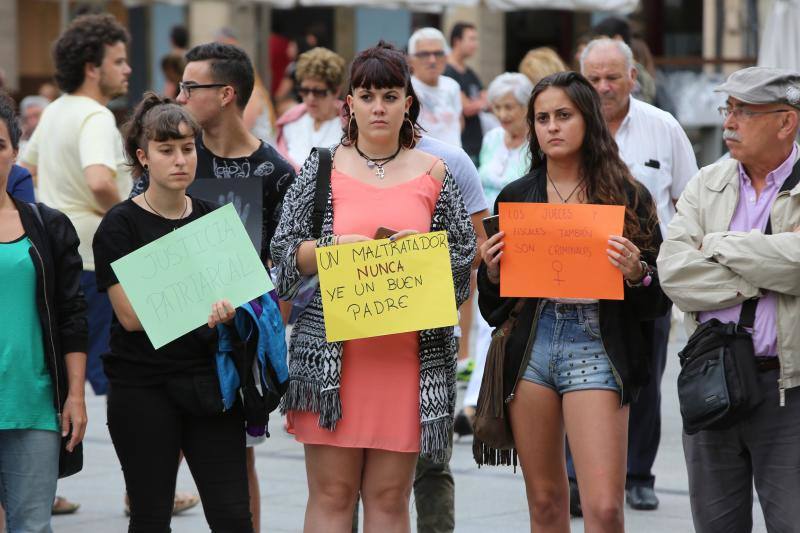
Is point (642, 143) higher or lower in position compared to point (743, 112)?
lower

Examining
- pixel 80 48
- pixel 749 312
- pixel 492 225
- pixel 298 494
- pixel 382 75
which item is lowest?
pixel 298 494

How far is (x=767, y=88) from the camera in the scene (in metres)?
4.58

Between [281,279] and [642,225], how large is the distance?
1243 millimetres

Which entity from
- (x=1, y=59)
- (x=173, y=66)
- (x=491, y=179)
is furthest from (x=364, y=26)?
(x=491, y=179)

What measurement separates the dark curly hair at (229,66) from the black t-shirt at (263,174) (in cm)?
24

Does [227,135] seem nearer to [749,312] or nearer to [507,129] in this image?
[749,312]

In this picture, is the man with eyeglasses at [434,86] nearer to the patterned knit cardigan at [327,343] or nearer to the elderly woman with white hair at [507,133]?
the elderly woman with white hair at [507,133]

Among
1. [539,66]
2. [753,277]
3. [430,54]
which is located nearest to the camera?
[753,277]

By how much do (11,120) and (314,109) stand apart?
13.4 ft

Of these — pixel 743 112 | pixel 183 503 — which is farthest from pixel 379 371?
pixel 183 503

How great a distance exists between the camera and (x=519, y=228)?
487cm

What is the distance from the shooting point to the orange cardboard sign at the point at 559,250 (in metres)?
4.78

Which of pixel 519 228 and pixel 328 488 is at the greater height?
pixel 519 228

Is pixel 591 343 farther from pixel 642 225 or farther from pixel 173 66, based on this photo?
pixel 173 66
